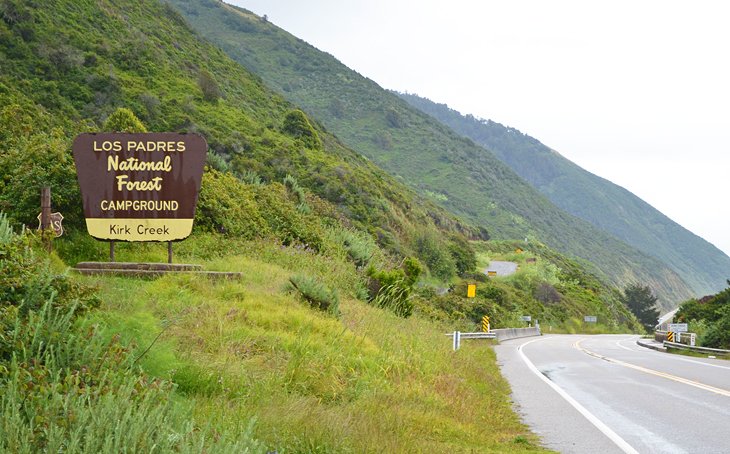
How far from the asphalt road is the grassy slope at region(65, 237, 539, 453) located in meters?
0.61

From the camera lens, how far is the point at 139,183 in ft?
45.0

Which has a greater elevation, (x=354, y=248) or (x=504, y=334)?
(x=354, y=248)

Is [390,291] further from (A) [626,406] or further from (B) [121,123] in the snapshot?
(B) [121,123]

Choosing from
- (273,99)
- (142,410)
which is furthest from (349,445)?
(273,99)

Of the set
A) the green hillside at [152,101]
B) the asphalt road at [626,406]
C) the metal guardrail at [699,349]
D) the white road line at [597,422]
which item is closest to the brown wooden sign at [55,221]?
the green hillside at [152,101]

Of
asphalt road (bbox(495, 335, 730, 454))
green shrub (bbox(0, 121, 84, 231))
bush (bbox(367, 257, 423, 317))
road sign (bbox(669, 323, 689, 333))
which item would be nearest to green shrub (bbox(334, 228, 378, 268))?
bush (bbox(367, 257, 423, 317))

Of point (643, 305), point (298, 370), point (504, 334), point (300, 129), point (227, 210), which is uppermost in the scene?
point (300, 129)

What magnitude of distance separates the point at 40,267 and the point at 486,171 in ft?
449

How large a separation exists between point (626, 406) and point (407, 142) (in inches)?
5006

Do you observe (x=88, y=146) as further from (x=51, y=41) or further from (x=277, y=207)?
(x=51, y=41)

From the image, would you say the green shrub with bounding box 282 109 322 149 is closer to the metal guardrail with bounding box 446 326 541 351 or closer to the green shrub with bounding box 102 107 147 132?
the metal guardrail with bounding box 446 326 541 351

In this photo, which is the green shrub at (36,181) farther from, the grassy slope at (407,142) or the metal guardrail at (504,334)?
the grassy slope at (407,142)

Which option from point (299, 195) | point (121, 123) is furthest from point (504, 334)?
point (121, 123)

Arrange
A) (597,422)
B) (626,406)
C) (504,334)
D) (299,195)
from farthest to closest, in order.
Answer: (504,334) < (299,195) < (626,406) < (597,422)
